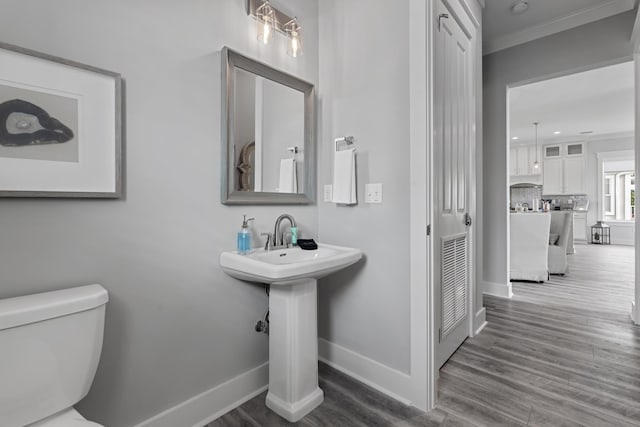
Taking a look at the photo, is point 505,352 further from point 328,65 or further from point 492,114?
point 492,114

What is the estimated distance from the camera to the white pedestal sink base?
59.1 inches

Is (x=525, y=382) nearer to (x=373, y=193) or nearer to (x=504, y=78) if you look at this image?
(x=373, y=193)

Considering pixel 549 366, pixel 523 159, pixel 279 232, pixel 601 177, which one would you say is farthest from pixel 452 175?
pixel 601 177

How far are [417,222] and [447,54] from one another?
1.28 meters

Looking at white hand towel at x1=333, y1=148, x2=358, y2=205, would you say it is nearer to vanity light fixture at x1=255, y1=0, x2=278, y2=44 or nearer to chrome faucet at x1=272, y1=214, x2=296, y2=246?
chrome faucet at x1=272, y1=214, x2=296, y2=246

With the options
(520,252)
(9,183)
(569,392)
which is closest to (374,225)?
(569,392)

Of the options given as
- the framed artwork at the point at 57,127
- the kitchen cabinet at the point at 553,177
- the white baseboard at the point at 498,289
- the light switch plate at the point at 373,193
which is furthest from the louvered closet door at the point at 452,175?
the kitchen cabinet at the point at 553,177

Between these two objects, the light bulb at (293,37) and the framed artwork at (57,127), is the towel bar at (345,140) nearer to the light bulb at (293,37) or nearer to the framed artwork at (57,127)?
the light bulb at (293,37)

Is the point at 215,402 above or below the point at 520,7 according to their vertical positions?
below

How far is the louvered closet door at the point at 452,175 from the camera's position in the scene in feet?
6.35

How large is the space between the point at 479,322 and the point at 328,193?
176cm

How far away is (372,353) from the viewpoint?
1.81m

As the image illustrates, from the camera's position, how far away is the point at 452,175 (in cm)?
214

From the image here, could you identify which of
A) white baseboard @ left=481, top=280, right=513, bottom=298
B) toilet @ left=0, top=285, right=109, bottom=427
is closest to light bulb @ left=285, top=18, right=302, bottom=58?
toilet @ left=0, top=285, right=109, bottom=427
